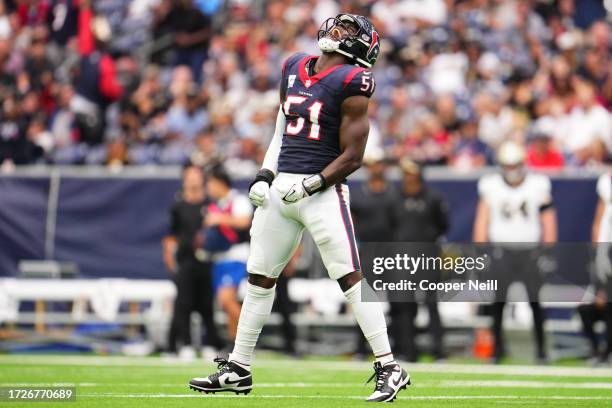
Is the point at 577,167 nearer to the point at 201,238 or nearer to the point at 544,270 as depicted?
the point at 544,270

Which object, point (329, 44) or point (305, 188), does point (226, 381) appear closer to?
point (305, 188)

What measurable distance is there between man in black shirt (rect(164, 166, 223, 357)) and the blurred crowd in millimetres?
1632

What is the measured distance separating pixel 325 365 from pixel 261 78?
6.73 meters

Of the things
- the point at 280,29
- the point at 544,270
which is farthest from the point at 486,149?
the point at 280,29

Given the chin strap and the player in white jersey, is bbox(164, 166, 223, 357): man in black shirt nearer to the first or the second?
the player in white jersey

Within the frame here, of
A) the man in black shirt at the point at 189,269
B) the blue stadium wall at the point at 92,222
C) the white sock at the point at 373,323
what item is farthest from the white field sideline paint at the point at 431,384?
the blue stadium wall at the point at 92,222

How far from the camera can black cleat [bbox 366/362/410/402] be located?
22.7 ft

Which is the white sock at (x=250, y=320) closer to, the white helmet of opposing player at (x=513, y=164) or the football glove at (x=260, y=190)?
the football glove at (x=260, y=190)

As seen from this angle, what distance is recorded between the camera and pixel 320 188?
7004mm

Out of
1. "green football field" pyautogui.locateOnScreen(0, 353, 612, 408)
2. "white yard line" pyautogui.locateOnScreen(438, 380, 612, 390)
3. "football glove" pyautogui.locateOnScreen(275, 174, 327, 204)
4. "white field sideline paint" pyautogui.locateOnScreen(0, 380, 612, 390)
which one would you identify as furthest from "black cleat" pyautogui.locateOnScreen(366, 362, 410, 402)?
"white yard line" pyautogui.locateOnScreen(438, 380, 612, 390)

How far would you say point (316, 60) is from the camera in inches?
291

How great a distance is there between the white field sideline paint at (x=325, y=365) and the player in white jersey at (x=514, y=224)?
79 cm

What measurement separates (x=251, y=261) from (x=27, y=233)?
6918 millimetres

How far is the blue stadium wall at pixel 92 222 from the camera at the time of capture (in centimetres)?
1355
